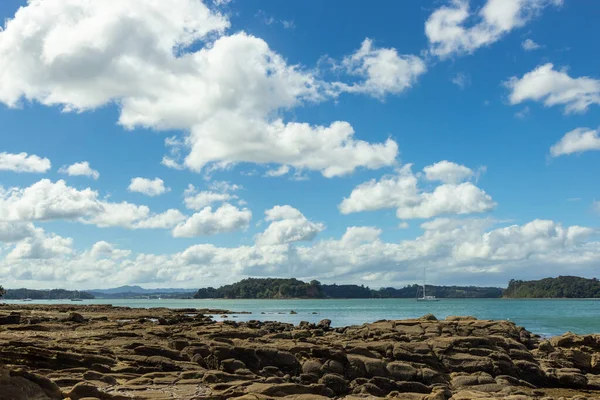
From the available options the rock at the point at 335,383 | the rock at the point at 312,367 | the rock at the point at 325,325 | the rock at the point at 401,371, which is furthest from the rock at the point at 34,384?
the rock at the point at 325,325

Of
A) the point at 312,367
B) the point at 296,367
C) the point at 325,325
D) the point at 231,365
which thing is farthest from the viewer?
the point at 325,325

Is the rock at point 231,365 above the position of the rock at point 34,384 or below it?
below

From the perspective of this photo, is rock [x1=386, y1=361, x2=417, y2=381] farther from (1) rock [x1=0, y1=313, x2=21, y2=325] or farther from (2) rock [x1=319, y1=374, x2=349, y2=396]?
(1) rock [x1=0, y1=313, x2=21, y2=325]

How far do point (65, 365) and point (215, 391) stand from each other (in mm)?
8549

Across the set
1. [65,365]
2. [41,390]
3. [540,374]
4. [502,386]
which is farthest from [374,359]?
[41,390]

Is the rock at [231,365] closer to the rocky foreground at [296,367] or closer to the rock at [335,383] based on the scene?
the rocky foreground at [296,367]

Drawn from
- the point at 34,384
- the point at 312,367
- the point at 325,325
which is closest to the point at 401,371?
the point at 312,367

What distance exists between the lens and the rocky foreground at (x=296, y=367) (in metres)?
23.6

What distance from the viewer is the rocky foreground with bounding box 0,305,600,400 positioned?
2356cm

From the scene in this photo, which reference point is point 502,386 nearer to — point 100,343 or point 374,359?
point 374,359

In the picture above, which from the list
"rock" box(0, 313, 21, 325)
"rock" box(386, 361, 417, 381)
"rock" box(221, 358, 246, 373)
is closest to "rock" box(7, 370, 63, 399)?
"rock" box(221, 358, 246, 373)

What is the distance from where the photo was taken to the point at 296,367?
31.0m

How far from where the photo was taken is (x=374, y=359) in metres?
32.1

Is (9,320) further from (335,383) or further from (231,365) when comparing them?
(335,383)
